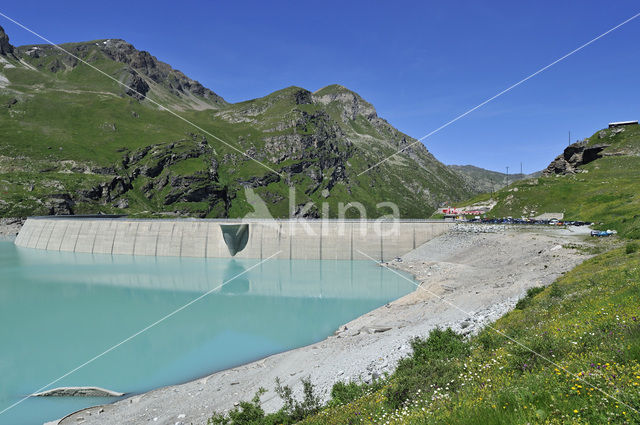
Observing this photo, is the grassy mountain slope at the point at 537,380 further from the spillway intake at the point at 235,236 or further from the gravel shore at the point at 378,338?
the spillway intake at the point at 235,236

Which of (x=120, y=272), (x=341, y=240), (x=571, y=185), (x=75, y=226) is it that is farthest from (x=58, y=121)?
(x=571, y=185)

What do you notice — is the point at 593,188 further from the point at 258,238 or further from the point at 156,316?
the point at 156,316

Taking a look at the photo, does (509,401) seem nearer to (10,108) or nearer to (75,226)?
(75,226)

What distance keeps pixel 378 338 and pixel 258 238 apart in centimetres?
4492

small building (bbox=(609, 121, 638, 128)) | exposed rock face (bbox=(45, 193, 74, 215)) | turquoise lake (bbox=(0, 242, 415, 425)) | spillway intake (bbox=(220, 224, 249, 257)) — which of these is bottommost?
turquoise lake (bbox=(0, 242, 415, 425))

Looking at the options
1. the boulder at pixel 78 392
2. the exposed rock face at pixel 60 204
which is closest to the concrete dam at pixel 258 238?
the boulder at pixel 78 392

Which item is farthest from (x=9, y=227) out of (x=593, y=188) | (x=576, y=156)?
(x=576, y=156)

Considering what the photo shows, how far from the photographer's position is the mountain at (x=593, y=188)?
2073 inches

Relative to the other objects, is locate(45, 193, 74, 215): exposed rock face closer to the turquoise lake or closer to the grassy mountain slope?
the turquoise lake

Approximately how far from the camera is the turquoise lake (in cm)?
2075

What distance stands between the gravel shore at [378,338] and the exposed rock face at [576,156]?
6610 cm

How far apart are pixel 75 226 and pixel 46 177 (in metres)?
76.9

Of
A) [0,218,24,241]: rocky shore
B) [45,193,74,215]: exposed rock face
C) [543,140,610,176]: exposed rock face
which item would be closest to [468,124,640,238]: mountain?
[543,140,610,176]: exposed rock face

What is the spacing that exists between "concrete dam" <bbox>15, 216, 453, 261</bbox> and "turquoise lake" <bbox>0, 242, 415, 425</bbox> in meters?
2.86
